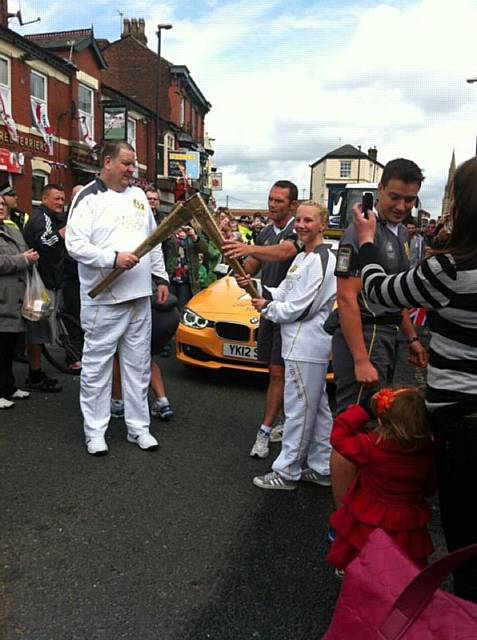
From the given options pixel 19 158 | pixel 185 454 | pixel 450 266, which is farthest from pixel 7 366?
pixel 19 158

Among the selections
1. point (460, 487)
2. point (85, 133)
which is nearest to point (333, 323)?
point (460, 487)

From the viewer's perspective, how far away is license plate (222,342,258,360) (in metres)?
5.78

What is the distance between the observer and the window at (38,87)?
64.4ft

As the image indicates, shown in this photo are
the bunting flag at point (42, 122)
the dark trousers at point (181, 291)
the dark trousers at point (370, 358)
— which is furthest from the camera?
the bunting flag at point (42, 122)

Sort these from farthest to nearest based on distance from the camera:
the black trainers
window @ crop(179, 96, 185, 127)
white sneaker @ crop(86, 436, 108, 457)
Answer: window @ crop(179, 96, 185, 127) → the black trainers → white sneaker @ crop(86, 436, 108, 457)

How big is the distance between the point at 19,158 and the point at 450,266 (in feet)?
60.8

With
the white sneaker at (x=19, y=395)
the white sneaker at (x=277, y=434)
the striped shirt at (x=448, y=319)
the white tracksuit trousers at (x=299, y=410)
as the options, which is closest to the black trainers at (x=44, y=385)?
the white sneaker at (x=19, y=395)

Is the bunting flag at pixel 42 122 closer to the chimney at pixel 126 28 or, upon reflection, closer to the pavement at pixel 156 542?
the pavement at pixel 156 542

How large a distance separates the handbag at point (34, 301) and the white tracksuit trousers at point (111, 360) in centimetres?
125

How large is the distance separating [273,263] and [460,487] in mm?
2618

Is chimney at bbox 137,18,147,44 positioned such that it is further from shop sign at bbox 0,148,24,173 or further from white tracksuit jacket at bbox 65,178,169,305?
white tracksuit jacket at bbox 65,178,169,305

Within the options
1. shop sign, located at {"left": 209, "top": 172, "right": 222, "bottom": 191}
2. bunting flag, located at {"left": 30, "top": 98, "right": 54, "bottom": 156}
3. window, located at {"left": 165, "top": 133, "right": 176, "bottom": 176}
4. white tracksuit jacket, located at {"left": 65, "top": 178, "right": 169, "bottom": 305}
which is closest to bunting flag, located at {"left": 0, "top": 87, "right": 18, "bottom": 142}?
bunting flag, located at {"left": 30, "top": 98, "right": 54, "bottom": 156}

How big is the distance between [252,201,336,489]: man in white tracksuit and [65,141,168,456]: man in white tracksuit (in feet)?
3.47

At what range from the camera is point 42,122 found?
19734 millimetres
